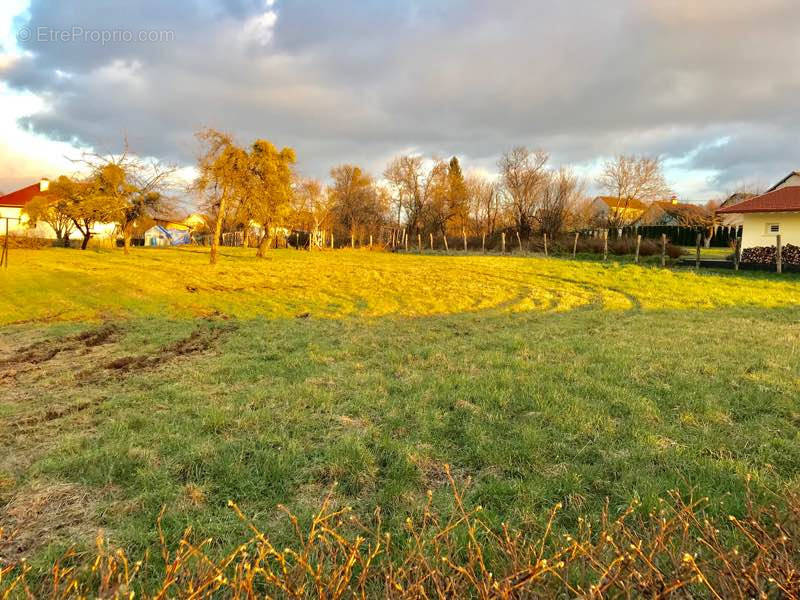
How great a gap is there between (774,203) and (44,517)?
29.1 m

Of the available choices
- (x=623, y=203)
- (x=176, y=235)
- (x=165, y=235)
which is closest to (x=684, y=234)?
(x=623, y=203)

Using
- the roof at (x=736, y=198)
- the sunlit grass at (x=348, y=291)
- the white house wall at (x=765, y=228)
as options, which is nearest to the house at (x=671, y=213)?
the roof at (x=736, y=198)

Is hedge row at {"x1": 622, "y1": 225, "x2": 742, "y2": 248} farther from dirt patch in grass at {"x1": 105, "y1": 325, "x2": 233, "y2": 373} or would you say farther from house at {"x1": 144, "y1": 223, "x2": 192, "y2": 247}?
house at {"x1": 144, "y1": 223, "x2": 192, "y2": 247}

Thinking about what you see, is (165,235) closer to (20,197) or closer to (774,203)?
(20,197)

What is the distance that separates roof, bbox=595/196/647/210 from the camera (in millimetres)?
43747

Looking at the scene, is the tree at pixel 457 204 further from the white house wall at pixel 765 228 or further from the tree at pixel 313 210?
the white house wall at pixel 765 228

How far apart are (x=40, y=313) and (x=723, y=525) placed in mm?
13464

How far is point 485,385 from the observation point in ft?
16.9

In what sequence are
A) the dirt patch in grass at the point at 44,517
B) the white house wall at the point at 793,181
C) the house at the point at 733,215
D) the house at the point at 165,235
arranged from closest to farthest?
the dirt patch in grass at the point at 44,517 < the white house wall at the point at 793,181 < the house at the point at 733,215 < the house at the point at 165,235

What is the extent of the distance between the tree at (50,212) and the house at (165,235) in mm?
16426

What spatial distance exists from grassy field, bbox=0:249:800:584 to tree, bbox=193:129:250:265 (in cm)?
1161

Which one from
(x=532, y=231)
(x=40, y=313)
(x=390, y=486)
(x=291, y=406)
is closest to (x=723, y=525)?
(x=390, y=486)

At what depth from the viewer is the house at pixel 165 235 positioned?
51.7m

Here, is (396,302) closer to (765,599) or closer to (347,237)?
(765,599)
